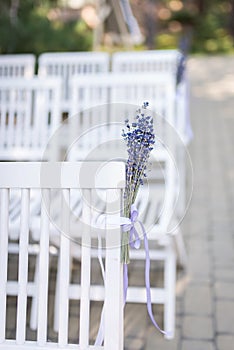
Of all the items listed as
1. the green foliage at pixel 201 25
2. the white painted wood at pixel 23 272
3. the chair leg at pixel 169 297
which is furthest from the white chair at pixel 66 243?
the green foliage at pixel 201 25

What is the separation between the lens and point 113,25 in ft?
45.8

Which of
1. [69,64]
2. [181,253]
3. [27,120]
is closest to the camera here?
[27,120]

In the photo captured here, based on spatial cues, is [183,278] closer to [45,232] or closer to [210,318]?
[210,318]

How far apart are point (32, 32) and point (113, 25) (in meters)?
6.42

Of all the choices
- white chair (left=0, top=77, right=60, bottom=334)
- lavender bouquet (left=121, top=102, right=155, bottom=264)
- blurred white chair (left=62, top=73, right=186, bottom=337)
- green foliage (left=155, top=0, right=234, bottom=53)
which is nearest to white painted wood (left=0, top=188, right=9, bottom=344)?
lavender bouquet (left=121, top=102, right=155, bottom=264)

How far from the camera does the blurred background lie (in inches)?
311

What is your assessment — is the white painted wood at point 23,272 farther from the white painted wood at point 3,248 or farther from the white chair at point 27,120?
the white chair at point 27,120

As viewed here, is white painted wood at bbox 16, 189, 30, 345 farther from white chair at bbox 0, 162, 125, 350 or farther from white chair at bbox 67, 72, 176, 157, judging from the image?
white chair at bbox 67, 72, 176, 157

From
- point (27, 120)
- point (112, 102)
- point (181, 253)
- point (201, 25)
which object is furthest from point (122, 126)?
point (201, 25)

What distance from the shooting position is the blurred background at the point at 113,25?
790cm

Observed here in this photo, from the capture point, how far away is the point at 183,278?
2955 mm

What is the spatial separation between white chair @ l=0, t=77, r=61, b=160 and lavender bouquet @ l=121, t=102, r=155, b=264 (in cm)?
155

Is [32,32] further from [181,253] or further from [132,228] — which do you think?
[132,228]

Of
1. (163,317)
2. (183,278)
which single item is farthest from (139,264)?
(163,317)
